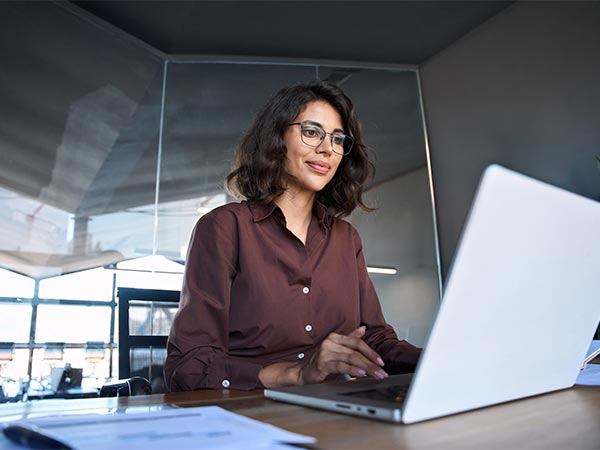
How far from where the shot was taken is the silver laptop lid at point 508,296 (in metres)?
0.50

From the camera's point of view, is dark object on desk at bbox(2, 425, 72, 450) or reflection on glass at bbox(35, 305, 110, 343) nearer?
dark object on desk at bbox(2, 425, 72, 450)

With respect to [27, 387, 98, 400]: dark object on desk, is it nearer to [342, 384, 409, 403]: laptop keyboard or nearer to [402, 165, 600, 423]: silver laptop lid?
[342, 384, 409, 403]: laptop keyboard

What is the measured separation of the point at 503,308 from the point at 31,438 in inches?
19.8

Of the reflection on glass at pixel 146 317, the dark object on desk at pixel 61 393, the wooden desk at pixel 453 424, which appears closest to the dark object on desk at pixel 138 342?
the reflection on glass at pixel 146 317

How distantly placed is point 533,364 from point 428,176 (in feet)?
11.8

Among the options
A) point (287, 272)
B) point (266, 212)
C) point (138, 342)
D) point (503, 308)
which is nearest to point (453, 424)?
point (503, 308)

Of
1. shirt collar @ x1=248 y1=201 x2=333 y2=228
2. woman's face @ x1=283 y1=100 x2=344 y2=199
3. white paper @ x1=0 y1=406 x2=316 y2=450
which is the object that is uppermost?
woman's face @ x1=283 y1=100 x2=344 y2=199

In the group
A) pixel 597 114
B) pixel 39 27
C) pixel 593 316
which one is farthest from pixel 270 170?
pixel 39 27

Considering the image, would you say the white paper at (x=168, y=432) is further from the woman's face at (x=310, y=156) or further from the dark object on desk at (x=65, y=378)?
the dark object on desk at (x=65, y=378)

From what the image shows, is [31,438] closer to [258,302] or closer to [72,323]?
[258,302]

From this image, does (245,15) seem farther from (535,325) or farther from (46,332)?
(535,325)

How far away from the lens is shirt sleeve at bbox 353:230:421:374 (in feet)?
3.91

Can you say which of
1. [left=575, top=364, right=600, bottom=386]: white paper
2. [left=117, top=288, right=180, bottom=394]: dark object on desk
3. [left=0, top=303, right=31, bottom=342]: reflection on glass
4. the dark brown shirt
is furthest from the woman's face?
[left=0, top=303, right=31, bottom=342]: reflection on glass

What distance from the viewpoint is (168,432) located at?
0.47 m
